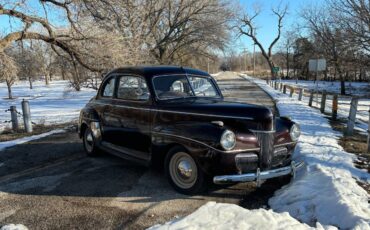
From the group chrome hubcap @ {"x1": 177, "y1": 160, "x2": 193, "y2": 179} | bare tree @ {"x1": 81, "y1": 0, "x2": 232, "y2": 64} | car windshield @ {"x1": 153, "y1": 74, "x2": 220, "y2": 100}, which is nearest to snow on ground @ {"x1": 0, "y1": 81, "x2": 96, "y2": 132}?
bare tree @ {"x1": 81, "y1": 0, "x2": 232, "y2": 64}

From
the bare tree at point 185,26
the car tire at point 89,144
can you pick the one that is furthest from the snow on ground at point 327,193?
the bare tree at point 185,26

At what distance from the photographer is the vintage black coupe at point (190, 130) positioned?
4.86 meters

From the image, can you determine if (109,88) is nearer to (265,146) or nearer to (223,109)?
(223,109)

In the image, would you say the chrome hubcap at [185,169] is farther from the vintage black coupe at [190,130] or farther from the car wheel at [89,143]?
the car wheel at [89,143]

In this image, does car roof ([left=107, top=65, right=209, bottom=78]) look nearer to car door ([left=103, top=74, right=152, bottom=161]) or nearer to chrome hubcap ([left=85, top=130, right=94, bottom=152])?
car door ([left=103, top=74, right=152, bottom=161])

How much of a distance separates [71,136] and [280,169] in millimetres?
6784

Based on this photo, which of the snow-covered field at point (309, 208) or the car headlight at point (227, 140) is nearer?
the snow-covered field at point (309, 208)

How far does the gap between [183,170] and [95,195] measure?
4.43 ft

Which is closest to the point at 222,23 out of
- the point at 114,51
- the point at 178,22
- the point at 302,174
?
the point at 178,22

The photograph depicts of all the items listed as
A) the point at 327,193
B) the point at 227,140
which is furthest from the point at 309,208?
the point at 227,140

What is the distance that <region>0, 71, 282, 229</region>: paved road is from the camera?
453 cm

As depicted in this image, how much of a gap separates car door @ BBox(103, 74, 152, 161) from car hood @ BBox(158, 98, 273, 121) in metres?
0.44

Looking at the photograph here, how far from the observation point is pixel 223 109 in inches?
207

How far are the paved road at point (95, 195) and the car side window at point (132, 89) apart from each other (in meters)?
1.33
